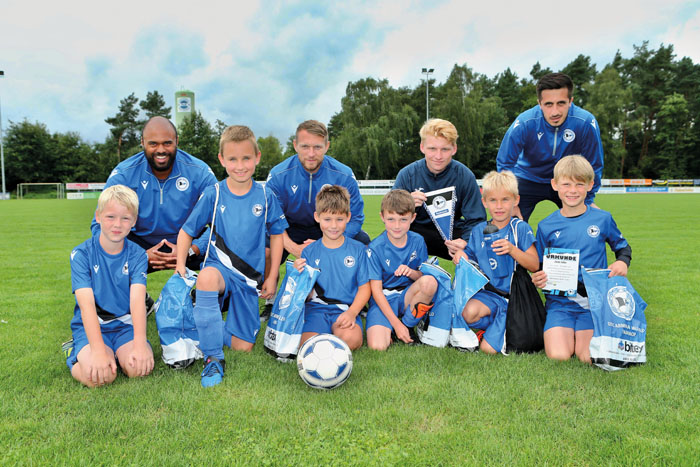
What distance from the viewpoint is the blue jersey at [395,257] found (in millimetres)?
3742

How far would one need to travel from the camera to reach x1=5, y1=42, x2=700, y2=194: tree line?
40.1 meters

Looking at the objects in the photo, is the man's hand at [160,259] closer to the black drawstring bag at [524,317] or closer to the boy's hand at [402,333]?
the boy's hand at [402,333]

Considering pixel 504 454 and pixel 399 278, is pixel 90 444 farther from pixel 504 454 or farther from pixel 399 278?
pixel 399 278

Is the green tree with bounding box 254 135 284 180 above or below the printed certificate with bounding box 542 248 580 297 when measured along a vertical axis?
above

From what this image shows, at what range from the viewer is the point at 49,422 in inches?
90.6

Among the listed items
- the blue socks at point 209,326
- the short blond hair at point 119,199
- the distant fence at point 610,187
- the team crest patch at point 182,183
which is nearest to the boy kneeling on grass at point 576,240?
the blue socks at point 209,326

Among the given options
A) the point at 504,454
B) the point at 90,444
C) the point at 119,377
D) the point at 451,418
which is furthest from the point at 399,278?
the point at 90,444

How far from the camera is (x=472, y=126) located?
4122cm

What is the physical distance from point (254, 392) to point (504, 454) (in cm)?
138

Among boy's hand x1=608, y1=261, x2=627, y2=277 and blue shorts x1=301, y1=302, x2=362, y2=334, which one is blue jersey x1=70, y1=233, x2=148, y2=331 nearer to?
blue shorts x1=301, y1=302, x2=362, y2=334

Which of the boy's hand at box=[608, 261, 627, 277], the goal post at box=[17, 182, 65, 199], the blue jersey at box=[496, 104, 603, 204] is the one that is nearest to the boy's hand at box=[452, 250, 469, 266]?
the boy's hand at box=[608, 261, 627, 277]

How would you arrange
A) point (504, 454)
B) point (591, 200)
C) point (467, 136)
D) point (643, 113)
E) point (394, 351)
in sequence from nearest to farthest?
point (504, 454) → point (394, 351) → point (591, 200) → point (467, 136) → point (643, 113)

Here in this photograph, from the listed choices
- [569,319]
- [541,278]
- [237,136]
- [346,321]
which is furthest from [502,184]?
[237,136]

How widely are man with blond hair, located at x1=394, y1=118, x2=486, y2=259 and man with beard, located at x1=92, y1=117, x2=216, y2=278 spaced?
79.2 inches
